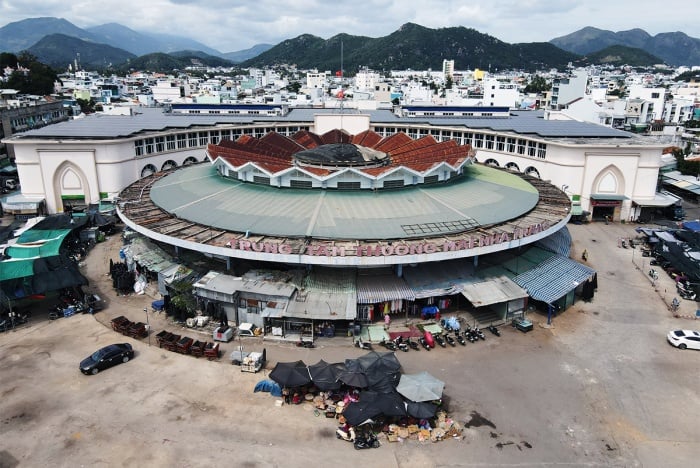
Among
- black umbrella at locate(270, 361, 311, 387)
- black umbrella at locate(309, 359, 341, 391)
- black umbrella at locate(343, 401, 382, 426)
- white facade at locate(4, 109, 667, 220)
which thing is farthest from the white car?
white facade at locate(4, 109, 667, 220)

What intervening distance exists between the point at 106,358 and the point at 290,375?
10.3m

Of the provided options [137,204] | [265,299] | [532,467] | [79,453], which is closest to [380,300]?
[265,299]

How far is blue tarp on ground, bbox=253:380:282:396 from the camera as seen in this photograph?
929 inches

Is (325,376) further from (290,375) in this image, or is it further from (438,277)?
(438,277)

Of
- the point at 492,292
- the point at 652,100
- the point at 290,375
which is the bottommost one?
the point at 290,375

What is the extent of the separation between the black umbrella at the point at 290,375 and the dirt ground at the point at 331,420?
1.14m

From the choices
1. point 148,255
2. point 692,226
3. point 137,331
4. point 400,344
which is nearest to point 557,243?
point 692,226

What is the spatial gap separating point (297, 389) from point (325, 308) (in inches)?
233

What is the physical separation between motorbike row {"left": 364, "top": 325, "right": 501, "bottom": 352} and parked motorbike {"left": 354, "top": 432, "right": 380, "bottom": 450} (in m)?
7.61

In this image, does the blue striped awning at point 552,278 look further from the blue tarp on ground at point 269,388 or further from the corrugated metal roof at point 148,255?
the corrugated metal roof at point 148,255

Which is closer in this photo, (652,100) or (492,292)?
(492,292)

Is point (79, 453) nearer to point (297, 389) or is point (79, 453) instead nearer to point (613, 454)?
point (297, 389)

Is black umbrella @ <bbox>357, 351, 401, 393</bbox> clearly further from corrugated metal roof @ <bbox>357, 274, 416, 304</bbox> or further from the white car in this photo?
the white car

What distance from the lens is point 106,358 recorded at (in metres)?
25.4
